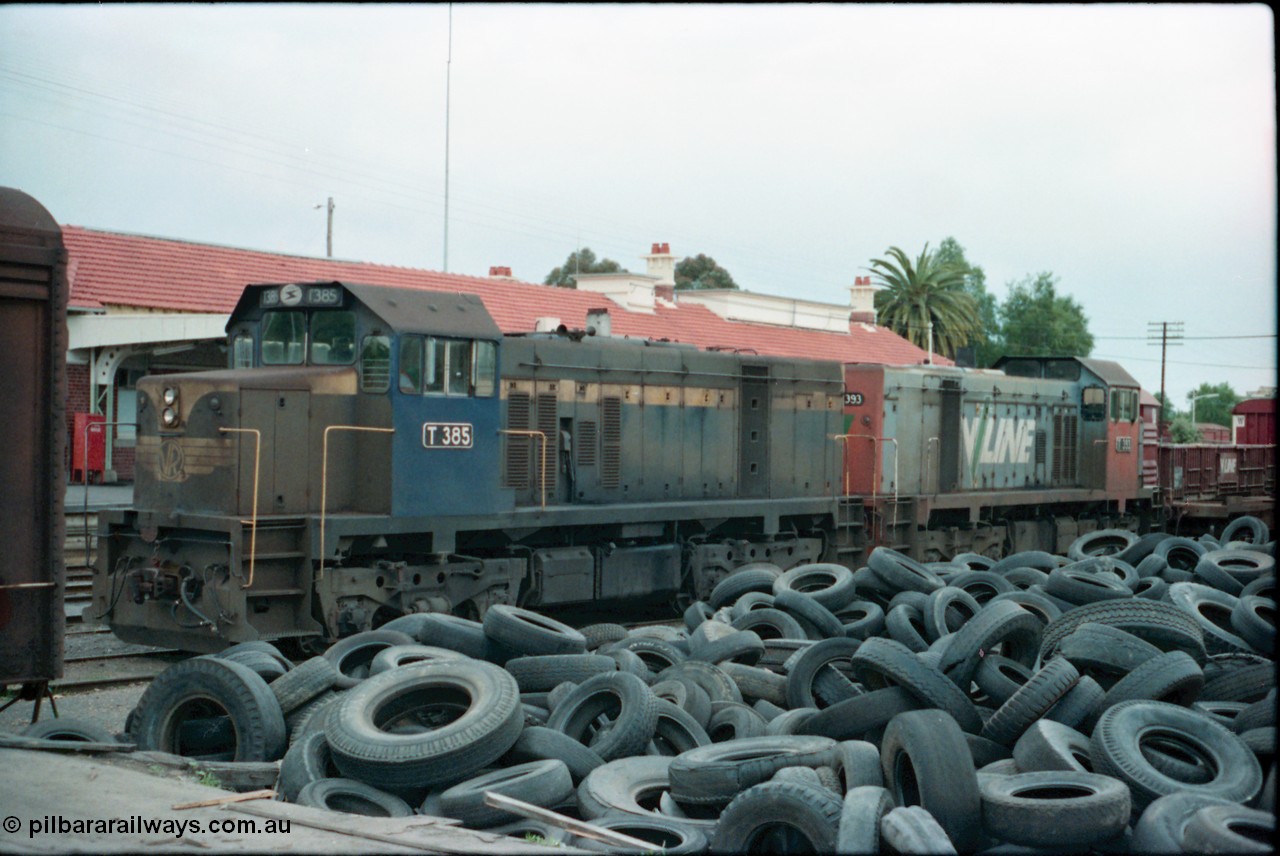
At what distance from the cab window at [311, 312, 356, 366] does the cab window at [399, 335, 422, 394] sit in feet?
1.78

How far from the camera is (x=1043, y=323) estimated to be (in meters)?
Answer: 89.1

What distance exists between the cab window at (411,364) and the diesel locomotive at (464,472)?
26 millimetres

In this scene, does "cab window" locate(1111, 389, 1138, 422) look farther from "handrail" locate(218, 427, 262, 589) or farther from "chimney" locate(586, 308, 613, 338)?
"handrail" locate(218, 427, 262, 589)

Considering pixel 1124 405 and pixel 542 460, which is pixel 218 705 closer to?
pixel 542 460

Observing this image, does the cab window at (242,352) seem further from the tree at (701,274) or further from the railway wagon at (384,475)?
the tree at (701,274)

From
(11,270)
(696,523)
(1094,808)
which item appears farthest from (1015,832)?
(696,523)

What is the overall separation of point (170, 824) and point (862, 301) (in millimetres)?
39942

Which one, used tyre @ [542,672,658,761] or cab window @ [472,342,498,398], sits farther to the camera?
cab window @ [472,342,498,398]

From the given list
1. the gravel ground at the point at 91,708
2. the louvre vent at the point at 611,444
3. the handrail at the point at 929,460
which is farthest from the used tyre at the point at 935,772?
the handrail at the point at 929,460

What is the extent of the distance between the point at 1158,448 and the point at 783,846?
2316cm

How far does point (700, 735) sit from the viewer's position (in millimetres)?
7684

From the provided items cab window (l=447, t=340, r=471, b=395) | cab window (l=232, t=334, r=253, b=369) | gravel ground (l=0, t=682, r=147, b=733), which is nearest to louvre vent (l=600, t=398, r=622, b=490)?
cab window (l=447, t=340, r=471, b=395)

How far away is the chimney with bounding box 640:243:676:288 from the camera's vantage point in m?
35.4

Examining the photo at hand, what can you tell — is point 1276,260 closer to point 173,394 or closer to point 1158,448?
point 173,394
